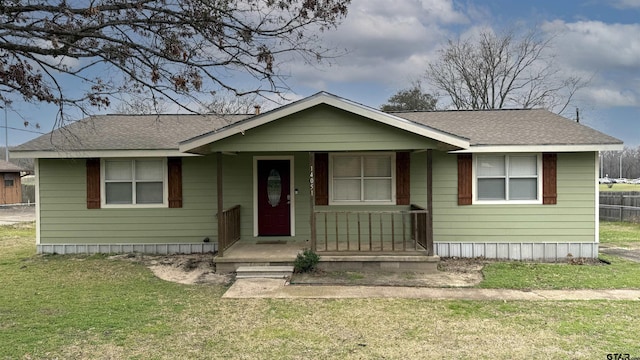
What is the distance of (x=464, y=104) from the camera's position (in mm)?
29156

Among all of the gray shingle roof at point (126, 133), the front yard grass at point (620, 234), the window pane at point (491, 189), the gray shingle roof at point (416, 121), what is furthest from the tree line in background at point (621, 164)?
the gray shingle roof at point (126, 133)

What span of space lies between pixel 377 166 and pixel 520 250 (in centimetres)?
368

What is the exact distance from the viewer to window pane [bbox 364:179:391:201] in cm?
938

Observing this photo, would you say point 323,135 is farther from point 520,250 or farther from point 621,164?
point 621,164

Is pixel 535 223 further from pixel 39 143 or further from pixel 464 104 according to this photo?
pixel 464 104

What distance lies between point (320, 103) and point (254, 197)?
3.23m

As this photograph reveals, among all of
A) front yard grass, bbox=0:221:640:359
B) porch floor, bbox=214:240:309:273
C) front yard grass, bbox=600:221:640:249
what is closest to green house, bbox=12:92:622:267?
porch floor, bbox=214:240:309:273

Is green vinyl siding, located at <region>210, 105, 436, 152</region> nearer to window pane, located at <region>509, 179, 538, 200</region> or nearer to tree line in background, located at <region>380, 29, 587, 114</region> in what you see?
window pane, located at <region>509, 179, 538, 200</region>

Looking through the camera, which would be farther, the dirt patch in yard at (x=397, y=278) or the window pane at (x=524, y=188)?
the window pane at (x=524, y=188)

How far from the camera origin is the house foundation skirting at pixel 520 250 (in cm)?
906

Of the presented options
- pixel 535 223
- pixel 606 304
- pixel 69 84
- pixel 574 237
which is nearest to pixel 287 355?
pixel 606 304

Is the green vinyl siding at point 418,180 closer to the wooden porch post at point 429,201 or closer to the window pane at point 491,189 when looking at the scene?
the window pane at point 491,189

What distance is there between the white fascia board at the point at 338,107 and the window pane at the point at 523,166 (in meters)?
2.42

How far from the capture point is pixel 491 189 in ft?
30.3
